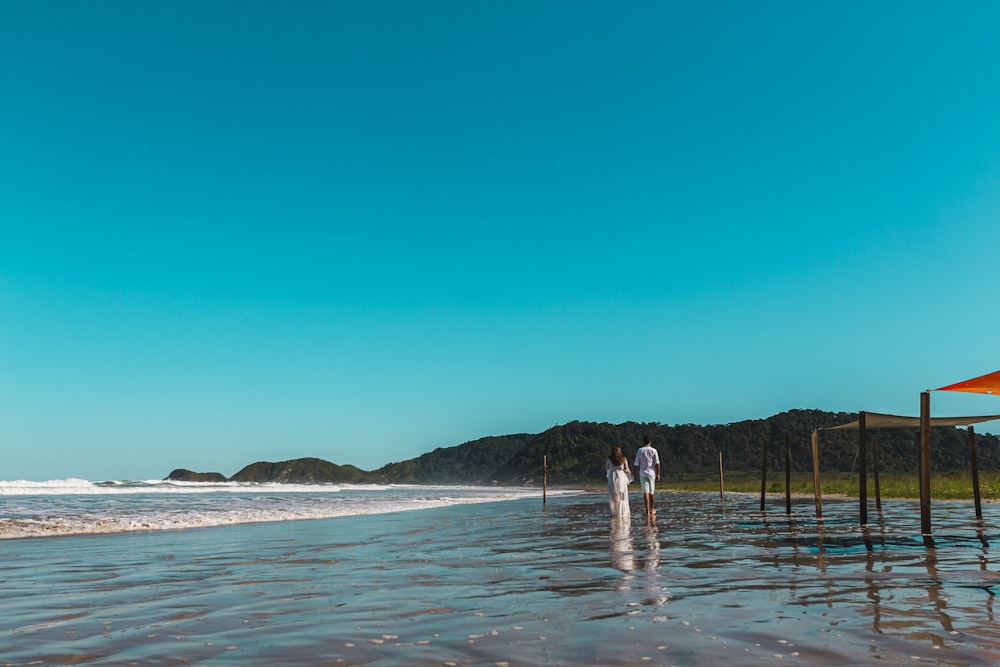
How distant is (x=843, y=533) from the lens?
565 inches

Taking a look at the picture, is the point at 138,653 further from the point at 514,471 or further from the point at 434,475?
the point at 434,475

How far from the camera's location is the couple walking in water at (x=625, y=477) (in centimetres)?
2161

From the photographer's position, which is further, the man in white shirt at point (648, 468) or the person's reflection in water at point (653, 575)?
the man in white shirt at point (648, 468)

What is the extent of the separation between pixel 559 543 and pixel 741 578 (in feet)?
18.6

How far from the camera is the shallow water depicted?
17.1ft

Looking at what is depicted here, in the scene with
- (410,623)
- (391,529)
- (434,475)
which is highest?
(410,623)

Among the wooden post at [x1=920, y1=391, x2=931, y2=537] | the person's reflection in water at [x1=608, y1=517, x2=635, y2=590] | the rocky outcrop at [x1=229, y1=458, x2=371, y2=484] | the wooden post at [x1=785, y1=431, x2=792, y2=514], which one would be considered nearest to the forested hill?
the rocky outcrop at [x1=229, y1=458, x2=371, y2=484]

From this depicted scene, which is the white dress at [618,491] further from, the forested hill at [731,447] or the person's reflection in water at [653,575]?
the forested hill at [731,447]

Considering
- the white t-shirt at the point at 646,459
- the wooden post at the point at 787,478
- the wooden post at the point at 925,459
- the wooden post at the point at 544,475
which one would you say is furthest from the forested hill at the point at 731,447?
the wooden post at the point at 925,459

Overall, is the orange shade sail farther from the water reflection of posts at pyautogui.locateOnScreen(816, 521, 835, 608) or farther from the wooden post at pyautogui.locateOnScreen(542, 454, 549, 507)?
the wooden post at pyautogui.locateOnScreen(542, 454, 549, 507)

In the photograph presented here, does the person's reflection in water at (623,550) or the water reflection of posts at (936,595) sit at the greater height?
the water reflection of posts at (936,595)

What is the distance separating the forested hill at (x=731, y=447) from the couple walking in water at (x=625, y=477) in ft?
193

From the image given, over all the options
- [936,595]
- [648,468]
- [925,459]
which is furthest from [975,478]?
[936,595]

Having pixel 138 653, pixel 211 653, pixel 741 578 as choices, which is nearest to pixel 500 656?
pixel 211 653
